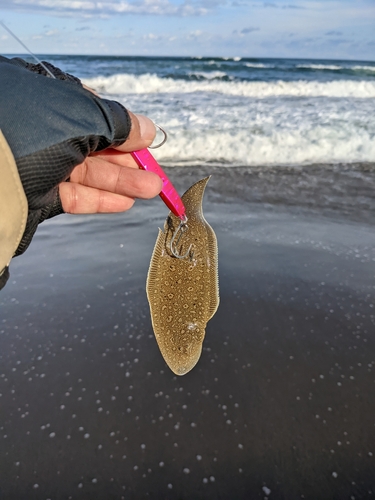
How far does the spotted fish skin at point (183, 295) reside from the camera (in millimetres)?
1708

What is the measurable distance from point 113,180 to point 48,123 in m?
0.69

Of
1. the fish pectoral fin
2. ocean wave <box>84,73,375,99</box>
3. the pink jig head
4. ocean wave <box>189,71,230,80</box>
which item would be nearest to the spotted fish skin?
the fish pectoral fin

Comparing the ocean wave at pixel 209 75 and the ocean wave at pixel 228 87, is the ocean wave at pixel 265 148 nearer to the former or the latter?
the ocean wave at pixel 228 87

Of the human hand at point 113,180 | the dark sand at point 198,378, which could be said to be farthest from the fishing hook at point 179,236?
the dark sand at point 198,378

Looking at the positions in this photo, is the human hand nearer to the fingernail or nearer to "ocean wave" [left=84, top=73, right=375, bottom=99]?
the fingernail

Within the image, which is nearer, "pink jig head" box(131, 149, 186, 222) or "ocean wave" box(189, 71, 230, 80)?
"pink jig head" box(131, 149, 186, 222)

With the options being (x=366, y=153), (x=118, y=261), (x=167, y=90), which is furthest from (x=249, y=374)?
(x=167, y=90)

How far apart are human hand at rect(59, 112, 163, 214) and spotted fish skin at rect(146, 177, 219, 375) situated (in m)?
0.25

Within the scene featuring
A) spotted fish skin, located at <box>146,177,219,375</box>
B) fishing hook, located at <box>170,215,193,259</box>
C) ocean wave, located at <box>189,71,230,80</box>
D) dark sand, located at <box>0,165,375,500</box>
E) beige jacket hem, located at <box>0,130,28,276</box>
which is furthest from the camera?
ocean wave, located at <box>189,71,230,80</box>

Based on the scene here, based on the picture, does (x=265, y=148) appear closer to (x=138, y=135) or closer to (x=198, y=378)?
(x=198, y=378)

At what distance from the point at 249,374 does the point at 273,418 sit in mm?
345

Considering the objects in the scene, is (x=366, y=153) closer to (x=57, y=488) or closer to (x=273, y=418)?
(x=273, y=418)

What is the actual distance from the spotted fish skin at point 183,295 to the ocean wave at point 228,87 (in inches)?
701

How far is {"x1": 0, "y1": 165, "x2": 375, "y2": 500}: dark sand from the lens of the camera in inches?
86.5
